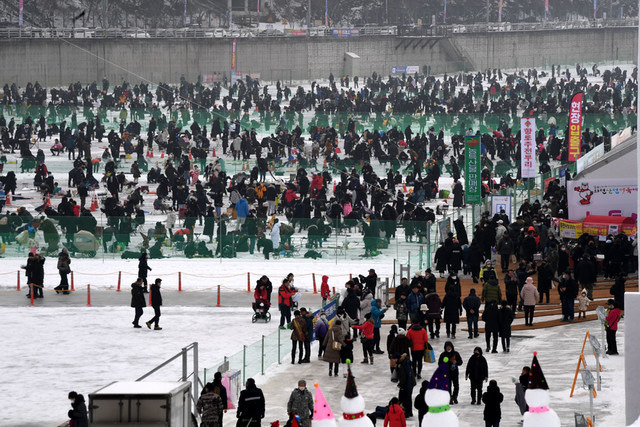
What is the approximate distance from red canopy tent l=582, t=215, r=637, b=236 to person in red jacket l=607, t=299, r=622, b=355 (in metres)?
7.01

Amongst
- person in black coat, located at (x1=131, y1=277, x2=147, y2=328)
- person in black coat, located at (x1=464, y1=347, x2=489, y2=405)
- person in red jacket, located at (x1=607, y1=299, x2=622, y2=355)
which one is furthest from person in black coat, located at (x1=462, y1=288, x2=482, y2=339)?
person in black coat, located at (x1=131, y1=277, x2=147, y2=328)

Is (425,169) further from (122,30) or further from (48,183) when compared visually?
(122,30)

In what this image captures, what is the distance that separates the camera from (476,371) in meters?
15.7

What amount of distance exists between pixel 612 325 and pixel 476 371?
9.55 ft

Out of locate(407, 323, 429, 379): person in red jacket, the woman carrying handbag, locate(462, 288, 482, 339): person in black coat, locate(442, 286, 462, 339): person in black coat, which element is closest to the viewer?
locate(407, 323, 429, 379): person in red jacket

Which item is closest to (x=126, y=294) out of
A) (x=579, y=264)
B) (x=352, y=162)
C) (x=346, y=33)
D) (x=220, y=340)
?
(x=220, y=340)

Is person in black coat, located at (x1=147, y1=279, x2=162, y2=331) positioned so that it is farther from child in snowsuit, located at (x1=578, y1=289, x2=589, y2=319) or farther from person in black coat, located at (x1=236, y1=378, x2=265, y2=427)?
person in black coat, located at (x1=236, y1=378, x2=265, y2=427)

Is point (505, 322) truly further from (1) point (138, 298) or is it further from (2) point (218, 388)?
(1) point (138, 298)

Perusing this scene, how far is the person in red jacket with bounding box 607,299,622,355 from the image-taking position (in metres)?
17.7

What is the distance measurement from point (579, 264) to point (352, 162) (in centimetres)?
1784

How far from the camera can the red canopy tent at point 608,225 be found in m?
24.7

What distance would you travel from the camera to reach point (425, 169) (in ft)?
127

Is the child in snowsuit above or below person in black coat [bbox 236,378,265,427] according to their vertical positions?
above

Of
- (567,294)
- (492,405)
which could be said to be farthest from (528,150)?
(492,405)
